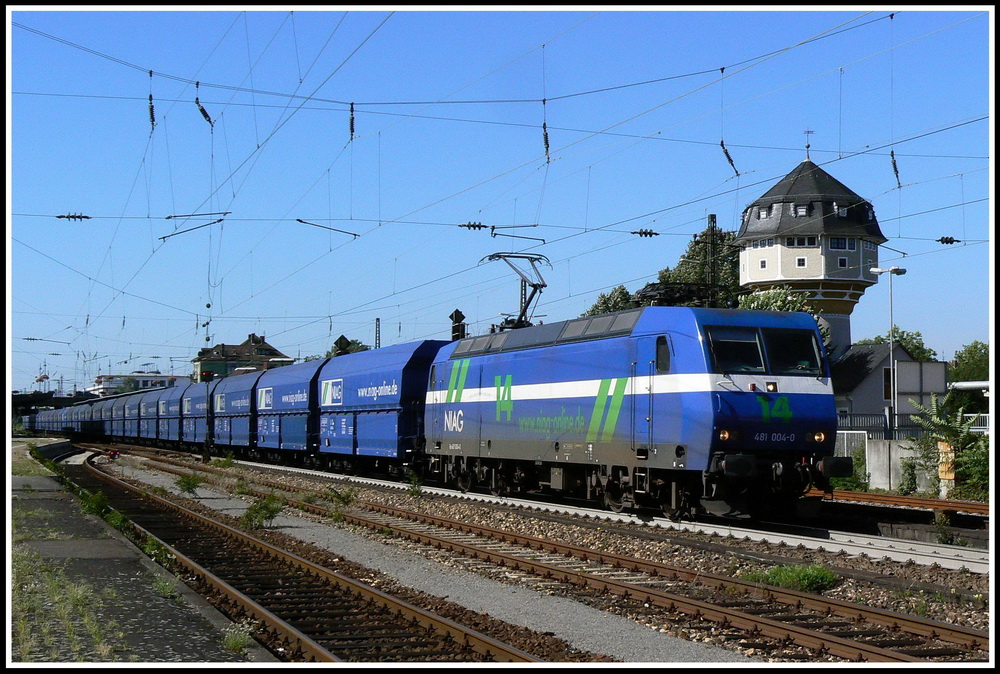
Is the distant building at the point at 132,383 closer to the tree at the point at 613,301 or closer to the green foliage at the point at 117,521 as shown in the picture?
the tree at the point at 613,301

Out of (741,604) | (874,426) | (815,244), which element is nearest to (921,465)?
(874,426)

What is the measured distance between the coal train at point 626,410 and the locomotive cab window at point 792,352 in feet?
0.08

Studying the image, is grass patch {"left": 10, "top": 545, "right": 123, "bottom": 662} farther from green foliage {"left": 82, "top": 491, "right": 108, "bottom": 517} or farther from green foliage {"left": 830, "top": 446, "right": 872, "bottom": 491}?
green foliage {"left": 830, "top": 446, "right": 872, "bottom": 491}

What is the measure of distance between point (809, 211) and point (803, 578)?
65763 millimetres

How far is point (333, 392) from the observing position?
37.0 metres

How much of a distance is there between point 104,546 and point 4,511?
27.9 feet

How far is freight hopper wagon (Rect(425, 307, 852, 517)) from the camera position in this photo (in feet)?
55.6

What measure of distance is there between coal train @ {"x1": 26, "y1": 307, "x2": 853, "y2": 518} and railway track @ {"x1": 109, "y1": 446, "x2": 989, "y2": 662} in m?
3.01

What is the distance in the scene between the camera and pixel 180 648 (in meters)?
9.65

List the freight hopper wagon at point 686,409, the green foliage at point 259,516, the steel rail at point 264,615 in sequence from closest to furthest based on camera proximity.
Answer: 1. the steel rail at point 264,615
2. the freight hopper wagon at point 686,409
3. the green foliage at point 259,516

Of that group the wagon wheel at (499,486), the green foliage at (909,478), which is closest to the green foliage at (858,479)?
the green foliage at (909,478)

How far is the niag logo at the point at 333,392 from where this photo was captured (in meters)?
36.2

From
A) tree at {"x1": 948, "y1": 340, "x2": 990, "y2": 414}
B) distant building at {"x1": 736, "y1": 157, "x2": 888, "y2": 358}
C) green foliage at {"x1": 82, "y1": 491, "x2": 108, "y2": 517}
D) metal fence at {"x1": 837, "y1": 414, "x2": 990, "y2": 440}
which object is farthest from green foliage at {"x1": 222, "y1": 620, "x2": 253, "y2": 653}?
tree at {"x1": 948, "y1": 340, "x2": 990, "y2": 414}

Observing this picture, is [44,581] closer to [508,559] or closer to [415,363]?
[508,559]
